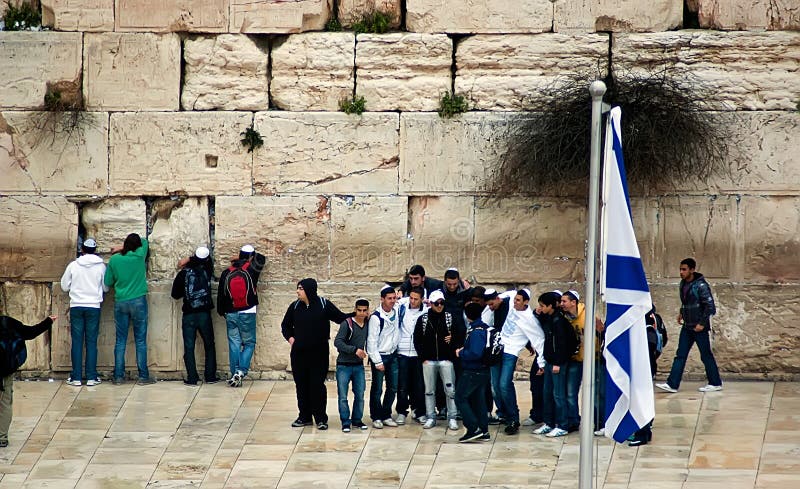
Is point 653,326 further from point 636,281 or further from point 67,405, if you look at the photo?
point 67,405

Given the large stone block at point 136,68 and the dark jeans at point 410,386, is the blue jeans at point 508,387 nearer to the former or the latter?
the dark jeans at point 410,386

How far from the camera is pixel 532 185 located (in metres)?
14.1

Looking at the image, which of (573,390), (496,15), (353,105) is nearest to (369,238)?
(353,105)

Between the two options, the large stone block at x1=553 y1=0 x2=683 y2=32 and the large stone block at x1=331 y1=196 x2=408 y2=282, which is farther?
the large stone block at x1=331 y1=196 x2=408 y2=282

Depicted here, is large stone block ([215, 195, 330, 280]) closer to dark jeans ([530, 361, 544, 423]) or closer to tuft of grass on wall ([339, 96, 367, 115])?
tuft of grass on wall ([339, 96, 367, 115])

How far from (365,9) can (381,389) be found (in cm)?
386

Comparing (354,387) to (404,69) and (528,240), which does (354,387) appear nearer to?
(528,240)

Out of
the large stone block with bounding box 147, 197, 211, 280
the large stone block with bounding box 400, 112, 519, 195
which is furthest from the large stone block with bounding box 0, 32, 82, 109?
the large stone block with bounding box 400, 112, 519, 195

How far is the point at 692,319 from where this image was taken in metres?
13.3

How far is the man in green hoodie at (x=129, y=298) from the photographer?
13977 millimetres

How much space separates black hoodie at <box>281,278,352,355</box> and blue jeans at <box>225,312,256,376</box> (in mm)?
1284

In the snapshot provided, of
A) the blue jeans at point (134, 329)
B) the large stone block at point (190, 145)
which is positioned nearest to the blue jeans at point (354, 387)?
the blue jeans at point (134, 329)

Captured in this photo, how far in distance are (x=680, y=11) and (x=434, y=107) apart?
2.49 metres

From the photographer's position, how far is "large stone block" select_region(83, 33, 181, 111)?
14297mm
